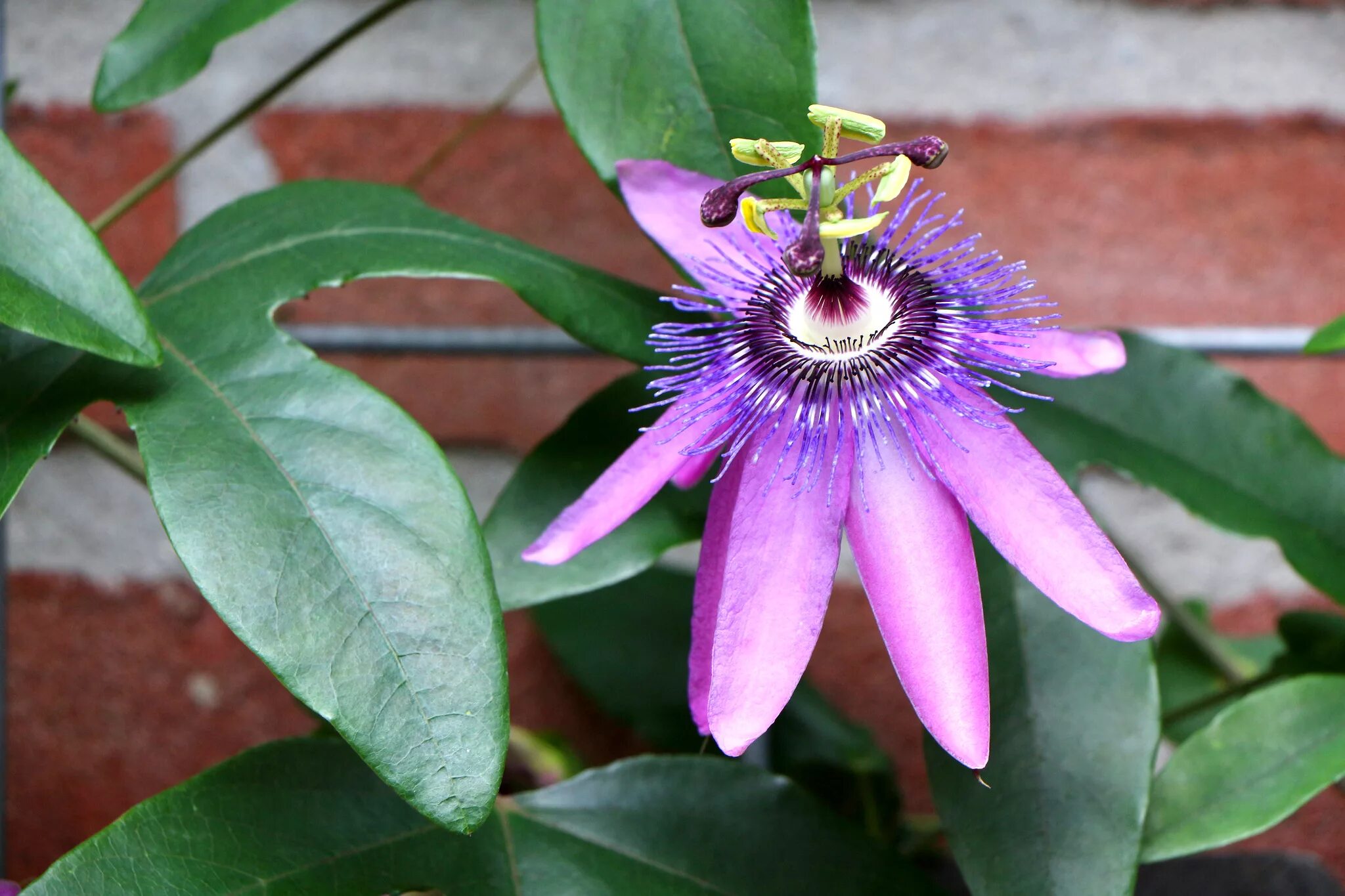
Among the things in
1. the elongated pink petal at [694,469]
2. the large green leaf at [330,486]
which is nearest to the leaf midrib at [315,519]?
the large green leaf at [330,486]

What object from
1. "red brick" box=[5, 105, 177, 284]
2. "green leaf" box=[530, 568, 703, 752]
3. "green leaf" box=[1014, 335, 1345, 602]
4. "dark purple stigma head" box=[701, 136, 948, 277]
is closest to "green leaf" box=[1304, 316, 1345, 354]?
"green leaf" box=[1014, 335, 1345, 602]

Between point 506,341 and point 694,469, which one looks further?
point 506,341

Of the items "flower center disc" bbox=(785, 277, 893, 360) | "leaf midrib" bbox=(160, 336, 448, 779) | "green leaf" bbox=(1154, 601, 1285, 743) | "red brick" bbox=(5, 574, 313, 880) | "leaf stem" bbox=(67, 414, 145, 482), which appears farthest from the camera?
"red brick" bbox=(5, 574, 313, 880)

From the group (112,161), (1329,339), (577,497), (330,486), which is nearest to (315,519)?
(330,486)

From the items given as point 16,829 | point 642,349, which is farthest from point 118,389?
point 16,829

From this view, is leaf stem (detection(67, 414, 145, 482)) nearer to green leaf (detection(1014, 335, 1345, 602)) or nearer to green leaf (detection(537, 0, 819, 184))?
green leaf (detection(537, 0, 819, 184))

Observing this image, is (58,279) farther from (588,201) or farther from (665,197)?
(588,201)
